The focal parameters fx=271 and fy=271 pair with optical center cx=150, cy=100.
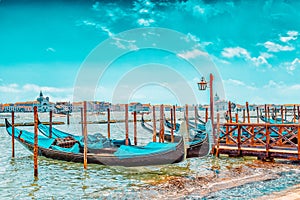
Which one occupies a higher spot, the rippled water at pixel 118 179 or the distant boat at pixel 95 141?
the distant boat at pixel 95 141

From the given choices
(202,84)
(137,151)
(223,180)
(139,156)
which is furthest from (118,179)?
(202,84)

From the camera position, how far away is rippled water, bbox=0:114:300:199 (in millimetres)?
5266

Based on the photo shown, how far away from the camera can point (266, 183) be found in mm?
5496

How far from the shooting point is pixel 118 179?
6707 mm

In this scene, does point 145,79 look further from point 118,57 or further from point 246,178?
point 246,178

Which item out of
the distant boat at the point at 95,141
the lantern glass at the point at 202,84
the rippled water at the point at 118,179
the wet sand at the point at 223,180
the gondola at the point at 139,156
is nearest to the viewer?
the wet sand at the point at 223,180

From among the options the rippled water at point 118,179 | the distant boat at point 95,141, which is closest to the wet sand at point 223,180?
the rippled water at point 118,179

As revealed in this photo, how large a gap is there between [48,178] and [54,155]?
180 centimetres

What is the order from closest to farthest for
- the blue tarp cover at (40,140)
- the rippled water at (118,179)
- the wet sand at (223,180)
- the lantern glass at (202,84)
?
the wet sand at (223,180) < the rippled water at (118,179) < the lantern glass at (202,84) < the blue tarp cover at (40,140)

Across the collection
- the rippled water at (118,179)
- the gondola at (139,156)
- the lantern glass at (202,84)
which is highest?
the lantern glass at (202,84)

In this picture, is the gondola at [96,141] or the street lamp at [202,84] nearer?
Answer: the street lamp at [202,84]

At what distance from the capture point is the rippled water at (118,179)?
207 inches

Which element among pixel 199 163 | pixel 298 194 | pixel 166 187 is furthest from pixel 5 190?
pixel 298 194

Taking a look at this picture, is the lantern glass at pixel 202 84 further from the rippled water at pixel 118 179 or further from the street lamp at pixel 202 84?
the rippled water at pixel 118 179
